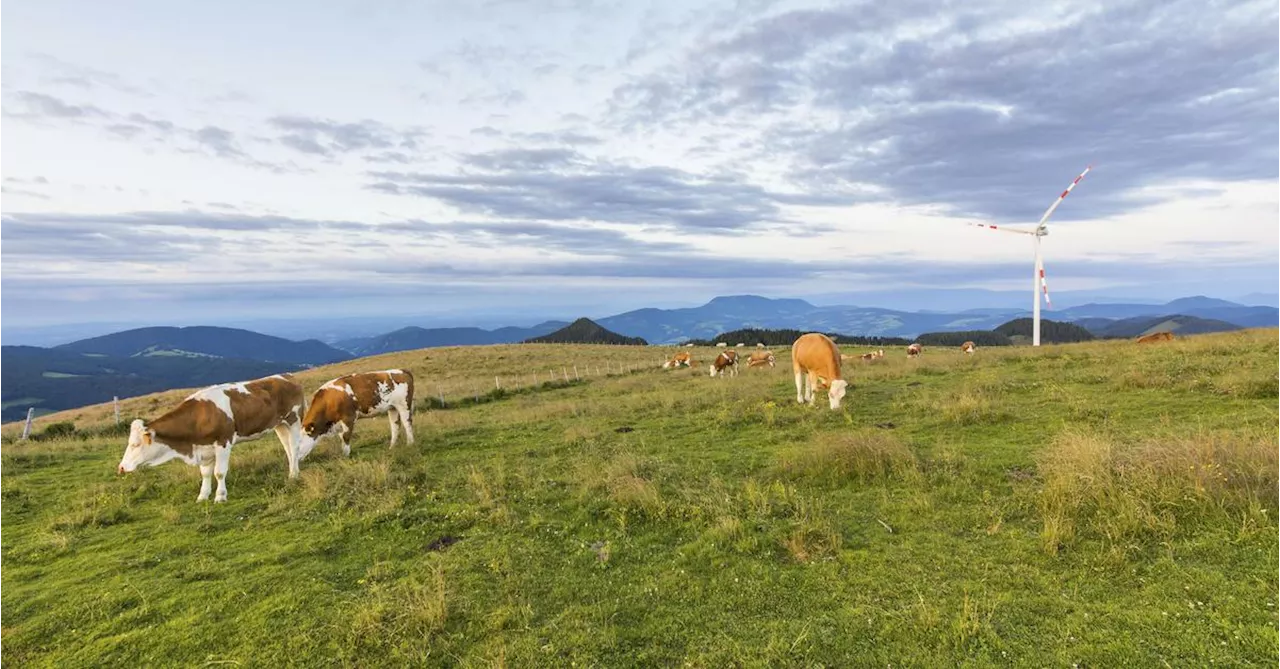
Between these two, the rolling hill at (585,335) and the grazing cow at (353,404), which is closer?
the grazing cow at (353,404)

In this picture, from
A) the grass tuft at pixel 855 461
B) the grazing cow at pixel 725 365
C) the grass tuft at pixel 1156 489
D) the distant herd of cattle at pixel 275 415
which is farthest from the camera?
the grazing cow at pixel 725 365

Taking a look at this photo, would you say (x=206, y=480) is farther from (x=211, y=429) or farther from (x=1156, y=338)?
(x=1156, y=338)

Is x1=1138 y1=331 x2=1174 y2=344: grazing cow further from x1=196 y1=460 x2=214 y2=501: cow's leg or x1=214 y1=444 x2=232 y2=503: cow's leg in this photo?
x1=196 y1=460 x2=214 y2=501: cow's leg

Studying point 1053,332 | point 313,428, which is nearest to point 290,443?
point 313,428

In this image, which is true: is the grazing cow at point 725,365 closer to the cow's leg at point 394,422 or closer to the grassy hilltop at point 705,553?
the cow's leg at point 394,422

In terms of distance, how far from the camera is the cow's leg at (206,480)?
1041 cm

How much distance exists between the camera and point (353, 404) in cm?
1412

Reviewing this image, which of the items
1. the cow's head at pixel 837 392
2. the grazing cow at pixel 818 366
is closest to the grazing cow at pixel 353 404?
the cow's head at pixel 837 392

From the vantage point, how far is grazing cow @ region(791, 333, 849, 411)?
51.3 feet

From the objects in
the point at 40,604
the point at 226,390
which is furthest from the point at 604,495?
the point at 226,390

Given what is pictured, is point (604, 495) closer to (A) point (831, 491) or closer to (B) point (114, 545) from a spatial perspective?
(A) point (831, 491)

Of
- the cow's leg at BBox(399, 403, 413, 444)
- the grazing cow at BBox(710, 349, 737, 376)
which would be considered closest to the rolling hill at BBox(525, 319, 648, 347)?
the grazing cow at BBox(710, 349, 737, 376)

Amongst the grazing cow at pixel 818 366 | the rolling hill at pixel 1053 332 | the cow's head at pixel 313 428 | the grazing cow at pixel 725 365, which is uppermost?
the grazing cow at pixel 818 366

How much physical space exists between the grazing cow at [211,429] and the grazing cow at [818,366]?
12.6 m
